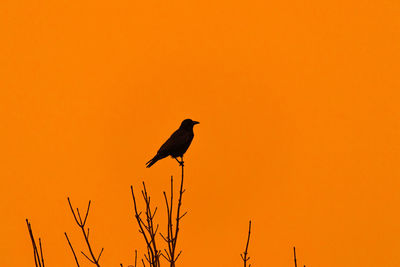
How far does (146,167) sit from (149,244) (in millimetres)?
5988

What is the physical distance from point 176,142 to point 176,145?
0.08 meters

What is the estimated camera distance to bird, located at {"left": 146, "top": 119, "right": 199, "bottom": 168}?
10.8 meters

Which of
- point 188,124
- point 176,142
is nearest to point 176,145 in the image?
point 176,142

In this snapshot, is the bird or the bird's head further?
the bird's head

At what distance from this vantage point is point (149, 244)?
201 inches

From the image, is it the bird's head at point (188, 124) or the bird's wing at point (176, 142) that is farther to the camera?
the bird's head at point (188, 124)

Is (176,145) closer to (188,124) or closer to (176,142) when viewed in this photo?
(176,142)

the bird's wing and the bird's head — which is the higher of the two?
the bird's head

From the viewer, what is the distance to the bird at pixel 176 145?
10812 millimetres

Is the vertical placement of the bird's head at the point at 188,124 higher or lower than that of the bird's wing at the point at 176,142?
higher

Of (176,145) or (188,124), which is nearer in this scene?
(176,145)

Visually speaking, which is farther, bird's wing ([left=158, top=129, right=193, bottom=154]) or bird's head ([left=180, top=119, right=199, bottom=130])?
bird's head ([left=180, top=119, right=199, bottom=130])

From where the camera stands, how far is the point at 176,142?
11.0 m

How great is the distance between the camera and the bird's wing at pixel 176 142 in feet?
35.5
